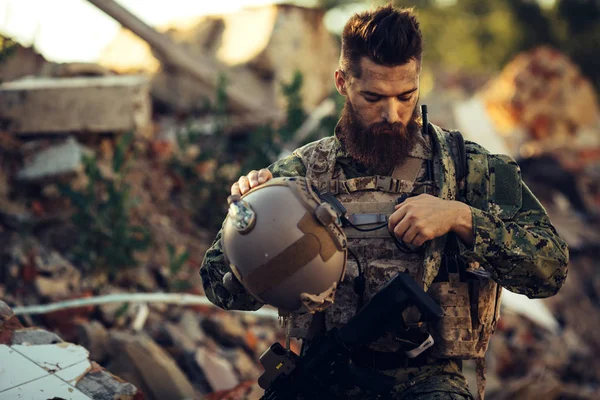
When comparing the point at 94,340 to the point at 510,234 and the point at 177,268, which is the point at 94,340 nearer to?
the point at 177,268

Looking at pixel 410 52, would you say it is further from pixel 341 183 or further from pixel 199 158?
pixel 199 158

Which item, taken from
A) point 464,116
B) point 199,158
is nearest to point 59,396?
point 199,158

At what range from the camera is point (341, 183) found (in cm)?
308

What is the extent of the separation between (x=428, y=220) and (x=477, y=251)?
22cm

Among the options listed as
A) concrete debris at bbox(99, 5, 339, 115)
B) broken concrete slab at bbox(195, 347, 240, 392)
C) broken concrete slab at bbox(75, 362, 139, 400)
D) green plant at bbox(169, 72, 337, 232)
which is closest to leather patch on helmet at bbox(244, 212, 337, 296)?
broken concrete slab at bbox(75, 362, 139, 400)

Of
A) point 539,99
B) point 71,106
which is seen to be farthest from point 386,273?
point 539,99

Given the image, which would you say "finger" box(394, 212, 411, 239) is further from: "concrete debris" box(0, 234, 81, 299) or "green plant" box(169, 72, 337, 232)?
"green plant" box(169, 72, 337, 232)

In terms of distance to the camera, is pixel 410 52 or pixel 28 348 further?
pixel 28 348

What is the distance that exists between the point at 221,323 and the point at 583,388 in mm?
4013

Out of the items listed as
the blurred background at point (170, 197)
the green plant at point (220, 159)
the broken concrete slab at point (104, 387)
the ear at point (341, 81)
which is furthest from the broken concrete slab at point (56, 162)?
the ear at point (341, 81)

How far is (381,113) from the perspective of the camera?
299cm

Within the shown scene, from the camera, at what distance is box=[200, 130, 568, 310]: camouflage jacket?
278 centimetres

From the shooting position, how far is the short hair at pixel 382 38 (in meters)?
2.92

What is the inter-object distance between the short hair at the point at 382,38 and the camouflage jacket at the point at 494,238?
1.11ft
